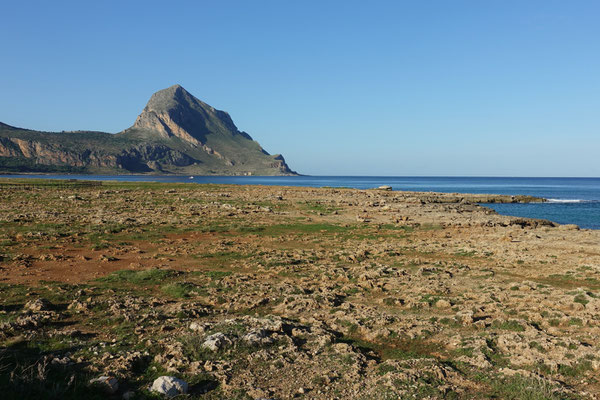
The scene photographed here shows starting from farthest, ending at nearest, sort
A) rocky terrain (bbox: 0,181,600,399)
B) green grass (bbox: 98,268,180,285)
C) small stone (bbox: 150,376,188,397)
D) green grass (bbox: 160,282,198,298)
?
green grass (bbox: 98,268,180,285) → green grass (bbox: 160,282,198,298) → rocky terrain (bbox: 0,181,600,399) → small stone (bbox: 150,376,188,397)

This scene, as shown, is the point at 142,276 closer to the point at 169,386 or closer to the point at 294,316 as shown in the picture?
the point at 294,316

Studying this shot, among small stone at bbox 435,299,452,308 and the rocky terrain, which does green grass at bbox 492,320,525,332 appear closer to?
the rocky terrain

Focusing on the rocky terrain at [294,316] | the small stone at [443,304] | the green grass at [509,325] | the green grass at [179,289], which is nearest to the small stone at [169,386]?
the rocky terrain at [294,316]

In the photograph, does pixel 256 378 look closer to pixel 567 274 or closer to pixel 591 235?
pixel 567 274

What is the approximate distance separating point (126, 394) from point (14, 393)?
6.53 ft

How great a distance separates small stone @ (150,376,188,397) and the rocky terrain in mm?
40

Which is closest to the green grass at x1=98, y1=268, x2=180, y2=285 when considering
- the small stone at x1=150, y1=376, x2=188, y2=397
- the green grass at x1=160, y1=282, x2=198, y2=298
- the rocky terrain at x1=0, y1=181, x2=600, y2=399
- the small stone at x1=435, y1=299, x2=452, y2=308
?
the rocky terrain at x1=0, y1=181, x2=600, y2=399

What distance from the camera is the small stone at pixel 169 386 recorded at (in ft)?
26.1

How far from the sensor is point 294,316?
1348cm

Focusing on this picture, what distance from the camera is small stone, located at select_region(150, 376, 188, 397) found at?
794 cm

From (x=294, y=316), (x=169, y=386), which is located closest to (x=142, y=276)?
(x=294, y=316)

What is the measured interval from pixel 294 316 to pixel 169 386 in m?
6.05

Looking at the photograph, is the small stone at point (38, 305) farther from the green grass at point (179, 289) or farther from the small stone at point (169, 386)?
the small stone at point (169, 386)

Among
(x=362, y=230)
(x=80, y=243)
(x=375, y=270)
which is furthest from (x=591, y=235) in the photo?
(x=80, y=243)
